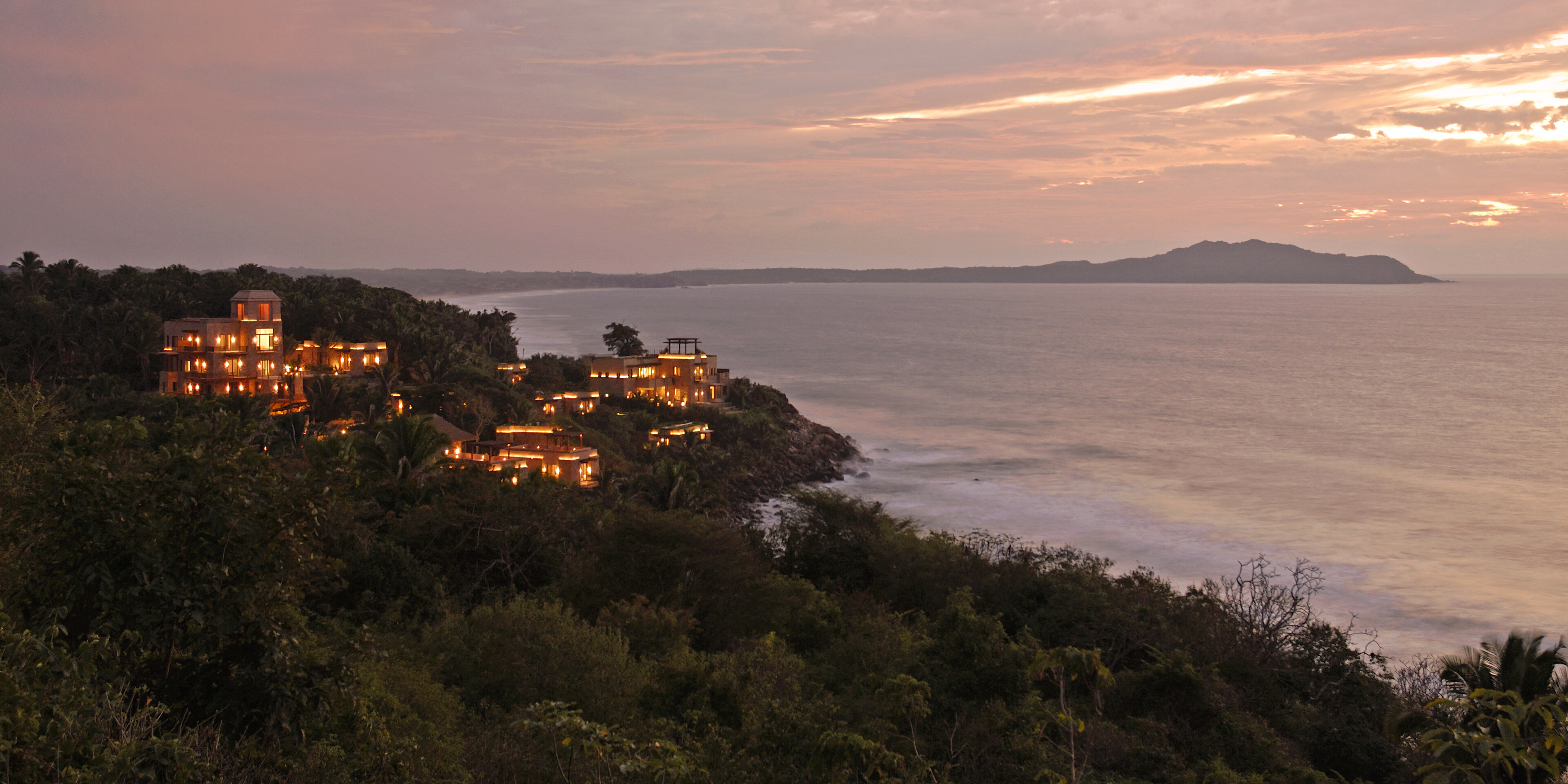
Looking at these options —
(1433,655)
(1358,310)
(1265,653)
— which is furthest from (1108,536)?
(1358,310)

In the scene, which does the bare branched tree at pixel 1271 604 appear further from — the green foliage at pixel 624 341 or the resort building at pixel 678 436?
the green foliage at pixel 624 341

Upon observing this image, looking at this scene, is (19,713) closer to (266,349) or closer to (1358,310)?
(266,349)

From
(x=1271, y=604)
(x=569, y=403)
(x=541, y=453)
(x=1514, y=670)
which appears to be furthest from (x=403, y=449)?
(x=569, y=403)

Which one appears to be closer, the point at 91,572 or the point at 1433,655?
the point at 91,572

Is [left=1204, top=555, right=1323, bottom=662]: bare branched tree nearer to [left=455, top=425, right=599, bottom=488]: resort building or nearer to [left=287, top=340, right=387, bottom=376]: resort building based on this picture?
[left=455, top=425, right=599, bottom=488]: resort building

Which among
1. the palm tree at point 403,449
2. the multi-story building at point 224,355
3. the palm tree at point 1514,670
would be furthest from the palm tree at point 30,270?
the palm tree at point 1514,670
